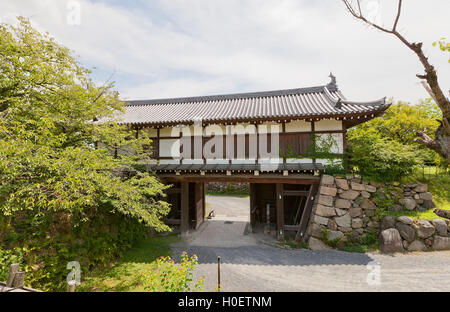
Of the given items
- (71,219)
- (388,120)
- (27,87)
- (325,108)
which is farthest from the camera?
(388,120)

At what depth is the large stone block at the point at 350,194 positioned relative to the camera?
1010cm

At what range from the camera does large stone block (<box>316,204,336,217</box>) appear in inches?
398

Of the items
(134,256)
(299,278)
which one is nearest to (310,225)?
(299,278)

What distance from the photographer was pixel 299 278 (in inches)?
287

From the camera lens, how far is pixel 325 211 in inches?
400

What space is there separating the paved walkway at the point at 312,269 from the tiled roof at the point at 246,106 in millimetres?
6622

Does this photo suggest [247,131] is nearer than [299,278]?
No

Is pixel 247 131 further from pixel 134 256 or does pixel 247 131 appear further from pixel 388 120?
pixel 388 120

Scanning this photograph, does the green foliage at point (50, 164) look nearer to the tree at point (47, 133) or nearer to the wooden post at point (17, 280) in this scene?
the tree at point (47, 133)

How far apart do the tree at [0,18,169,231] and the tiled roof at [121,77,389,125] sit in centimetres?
367

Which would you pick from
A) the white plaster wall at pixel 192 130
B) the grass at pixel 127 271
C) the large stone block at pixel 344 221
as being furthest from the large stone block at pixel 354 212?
the grass at pixel 127 271

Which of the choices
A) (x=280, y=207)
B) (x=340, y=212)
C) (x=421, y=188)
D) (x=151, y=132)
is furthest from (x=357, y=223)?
(x=151, y=132)
